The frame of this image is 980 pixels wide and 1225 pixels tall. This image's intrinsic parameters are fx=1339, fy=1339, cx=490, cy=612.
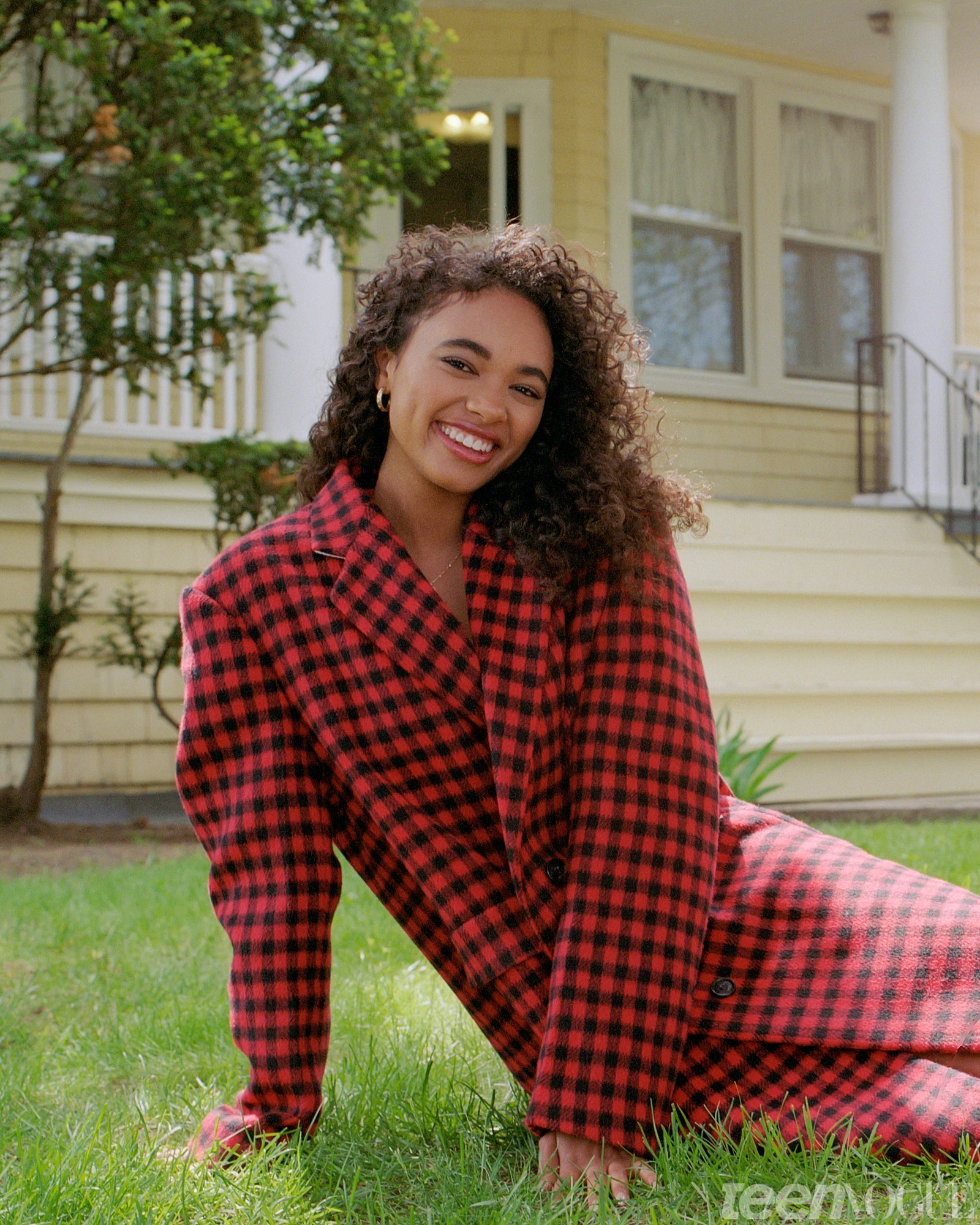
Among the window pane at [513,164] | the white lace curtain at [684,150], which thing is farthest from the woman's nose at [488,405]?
the white lace curtain at [684,150]

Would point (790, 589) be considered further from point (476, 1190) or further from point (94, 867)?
point (476, 1190)

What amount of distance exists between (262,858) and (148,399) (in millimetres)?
5895

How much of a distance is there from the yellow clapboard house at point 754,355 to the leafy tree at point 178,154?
74 centimetres

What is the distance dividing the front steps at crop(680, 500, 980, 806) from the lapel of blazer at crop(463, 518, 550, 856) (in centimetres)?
469

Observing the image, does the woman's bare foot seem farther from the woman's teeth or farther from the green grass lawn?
the woman's teeth

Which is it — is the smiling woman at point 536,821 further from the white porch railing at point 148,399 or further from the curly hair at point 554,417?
the white porch railing at point 148,399

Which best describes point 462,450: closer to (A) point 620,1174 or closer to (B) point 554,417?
(B) point 554,417

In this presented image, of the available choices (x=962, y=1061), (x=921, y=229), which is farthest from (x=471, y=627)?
(x=921, y=229)

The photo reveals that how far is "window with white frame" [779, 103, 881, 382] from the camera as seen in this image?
9.78 meters

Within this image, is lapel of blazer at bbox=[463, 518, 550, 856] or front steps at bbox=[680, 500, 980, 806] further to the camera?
front steps at bbox=[680, 500, 980, 806]

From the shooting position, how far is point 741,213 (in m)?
9.61

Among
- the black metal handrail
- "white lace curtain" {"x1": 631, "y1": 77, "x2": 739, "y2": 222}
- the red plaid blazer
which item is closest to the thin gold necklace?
the red plaid blazer

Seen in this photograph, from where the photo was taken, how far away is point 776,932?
6.45 ft

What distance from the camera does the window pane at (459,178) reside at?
9109 mm
